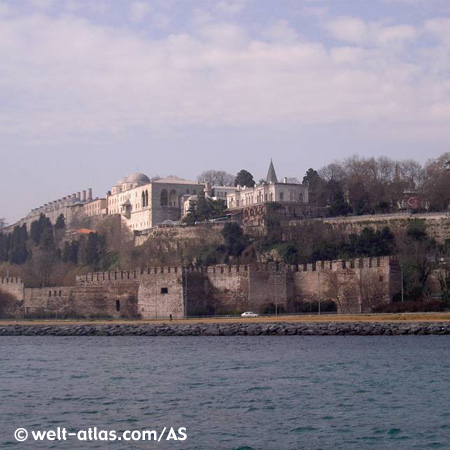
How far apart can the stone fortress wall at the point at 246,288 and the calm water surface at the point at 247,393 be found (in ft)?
34.3

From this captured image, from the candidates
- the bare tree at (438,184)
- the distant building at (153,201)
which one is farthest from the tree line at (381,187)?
the distant building at (153,201)

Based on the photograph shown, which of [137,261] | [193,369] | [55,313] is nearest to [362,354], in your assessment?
[193,369]

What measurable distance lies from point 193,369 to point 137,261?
3801cm

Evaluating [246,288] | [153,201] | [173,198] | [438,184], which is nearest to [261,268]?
[246,288]

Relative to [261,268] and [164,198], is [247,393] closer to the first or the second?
[261,268]

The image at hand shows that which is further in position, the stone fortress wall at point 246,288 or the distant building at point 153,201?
the distant building at point 153,201

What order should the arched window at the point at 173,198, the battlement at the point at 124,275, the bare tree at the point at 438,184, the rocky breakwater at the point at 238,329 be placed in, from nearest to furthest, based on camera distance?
1. the rocky breakwater at the point at 238,329
2. the battlement at the point at 124,275
3. the bare tree at the point at 438,184
4. the arched window at the point at 173,198

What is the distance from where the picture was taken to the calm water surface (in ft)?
63.5

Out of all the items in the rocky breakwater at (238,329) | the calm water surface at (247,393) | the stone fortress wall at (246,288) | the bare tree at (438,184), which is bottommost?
the calm water surface at (247,393)

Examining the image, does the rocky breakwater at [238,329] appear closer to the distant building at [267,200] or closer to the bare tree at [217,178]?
the distant building at [267,200]

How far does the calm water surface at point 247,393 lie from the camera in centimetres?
1934

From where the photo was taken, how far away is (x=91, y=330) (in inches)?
1844

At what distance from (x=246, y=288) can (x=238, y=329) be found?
820 cm

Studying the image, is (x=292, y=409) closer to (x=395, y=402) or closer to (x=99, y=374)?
(x=395, y=402)
